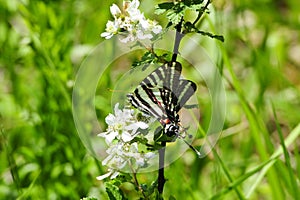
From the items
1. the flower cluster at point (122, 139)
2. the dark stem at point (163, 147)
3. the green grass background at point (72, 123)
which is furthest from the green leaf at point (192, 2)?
the green grass background at point (72, 123)

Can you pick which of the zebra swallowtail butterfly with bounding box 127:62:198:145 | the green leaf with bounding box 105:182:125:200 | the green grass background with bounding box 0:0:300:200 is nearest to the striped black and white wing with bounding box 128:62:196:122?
the zebra swallowtail butterfly with bounding box 127:62:198:145

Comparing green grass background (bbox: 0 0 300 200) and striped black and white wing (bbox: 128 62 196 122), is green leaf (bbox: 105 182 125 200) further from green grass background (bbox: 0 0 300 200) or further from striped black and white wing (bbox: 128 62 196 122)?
green grass background (bbox: 0 0 300 200)

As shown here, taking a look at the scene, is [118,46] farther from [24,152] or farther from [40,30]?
[24,152]

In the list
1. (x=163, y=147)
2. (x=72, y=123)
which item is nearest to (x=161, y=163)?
(x=163, y=147)

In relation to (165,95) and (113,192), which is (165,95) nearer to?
(165,95)

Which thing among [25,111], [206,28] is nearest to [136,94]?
[25,111]

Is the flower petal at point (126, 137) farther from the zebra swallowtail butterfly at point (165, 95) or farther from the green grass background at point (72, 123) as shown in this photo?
the green grass background at point (72, 123)

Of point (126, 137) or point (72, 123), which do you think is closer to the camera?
point (126, 137)
